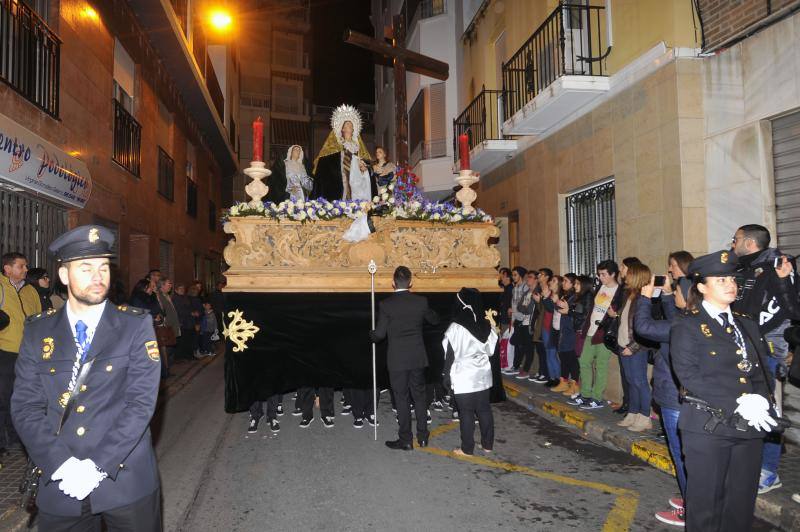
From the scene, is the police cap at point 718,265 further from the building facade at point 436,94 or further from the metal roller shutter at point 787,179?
the building facade at point 436,94

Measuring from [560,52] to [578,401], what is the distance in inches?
248

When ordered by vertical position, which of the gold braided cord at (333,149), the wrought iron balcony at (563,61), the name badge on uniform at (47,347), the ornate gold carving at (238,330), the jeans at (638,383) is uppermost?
the wrought iron balcony at (563,61)

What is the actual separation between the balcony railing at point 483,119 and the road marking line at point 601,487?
961cm

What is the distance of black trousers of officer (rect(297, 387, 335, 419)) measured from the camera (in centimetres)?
732

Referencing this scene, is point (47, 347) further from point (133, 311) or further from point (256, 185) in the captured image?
point (256, 185)

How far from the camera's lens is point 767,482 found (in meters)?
4.65

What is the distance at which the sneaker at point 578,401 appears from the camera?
7923 mm

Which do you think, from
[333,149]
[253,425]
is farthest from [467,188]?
[253,425]

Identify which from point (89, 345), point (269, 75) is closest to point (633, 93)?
point (89, 345)

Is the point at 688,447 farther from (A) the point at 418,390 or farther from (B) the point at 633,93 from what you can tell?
(B) the point at 633,93

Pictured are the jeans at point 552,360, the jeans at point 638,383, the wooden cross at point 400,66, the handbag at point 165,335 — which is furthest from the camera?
the wooden cross at point 400,66

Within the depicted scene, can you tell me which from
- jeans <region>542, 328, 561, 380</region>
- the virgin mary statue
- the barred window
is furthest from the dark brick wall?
the virgin mary statue

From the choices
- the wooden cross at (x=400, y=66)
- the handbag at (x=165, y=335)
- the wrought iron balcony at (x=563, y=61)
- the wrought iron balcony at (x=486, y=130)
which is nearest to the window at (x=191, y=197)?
the wooden cross at (x=400, y=66)

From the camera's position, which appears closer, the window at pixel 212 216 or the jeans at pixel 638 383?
the jeans at pixel 638 383
